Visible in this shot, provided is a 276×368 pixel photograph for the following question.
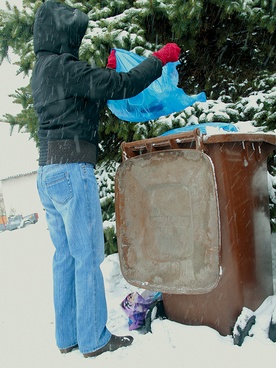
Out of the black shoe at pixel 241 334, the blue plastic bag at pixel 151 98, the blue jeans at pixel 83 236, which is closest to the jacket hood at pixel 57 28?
the blue plastic bag at pixel 151 98

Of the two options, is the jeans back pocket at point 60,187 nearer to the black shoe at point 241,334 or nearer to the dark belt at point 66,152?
the dark belt at point 66,152

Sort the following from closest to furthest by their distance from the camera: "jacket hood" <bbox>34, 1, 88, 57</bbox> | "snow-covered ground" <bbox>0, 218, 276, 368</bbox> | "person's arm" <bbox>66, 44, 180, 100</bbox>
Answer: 1. "snow-covered ground" <bbox>0, 218, 276, 368</bbox>
2. "person's arm" <bbox>66, 44, 180, 100</bbox>
3. "jacket hood" <bbox>34, 1, 88, 57</bbox>

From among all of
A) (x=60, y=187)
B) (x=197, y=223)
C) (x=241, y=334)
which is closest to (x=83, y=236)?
(x=60, y=187)

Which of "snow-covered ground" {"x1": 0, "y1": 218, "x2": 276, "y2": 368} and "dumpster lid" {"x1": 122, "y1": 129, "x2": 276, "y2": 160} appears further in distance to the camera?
"dumpster lid" {"x1": 122, "y1": 129, "x2": 276, "y2": 160}

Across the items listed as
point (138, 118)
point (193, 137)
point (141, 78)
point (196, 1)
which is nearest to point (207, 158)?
point (193, 137)

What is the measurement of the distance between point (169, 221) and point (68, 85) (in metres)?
0.97

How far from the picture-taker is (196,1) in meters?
3.03

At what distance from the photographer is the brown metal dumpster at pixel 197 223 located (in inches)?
78.7

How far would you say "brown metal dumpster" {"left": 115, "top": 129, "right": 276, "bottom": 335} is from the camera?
200 cm

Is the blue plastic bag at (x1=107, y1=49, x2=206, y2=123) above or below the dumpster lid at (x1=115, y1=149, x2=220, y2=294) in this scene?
above

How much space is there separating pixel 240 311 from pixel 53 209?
1269 millimetres

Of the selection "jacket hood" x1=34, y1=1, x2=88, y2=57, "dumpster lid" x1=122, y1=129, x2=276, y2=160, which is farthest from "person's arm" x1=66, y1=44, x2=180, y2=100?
"dumpster lid" x1=122, y1=129, x2=276, y2=160

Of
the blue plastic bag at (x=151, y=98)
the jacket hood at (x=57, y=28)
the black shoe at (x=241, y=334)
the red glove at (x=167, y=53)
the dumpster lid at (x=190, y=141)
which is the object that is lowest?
the black shoe at (x=241, y=334)

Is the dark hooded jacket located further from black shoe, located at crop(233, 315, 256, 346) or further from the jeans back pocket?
black shoe, located at crop(233, 315, 256, 346)
